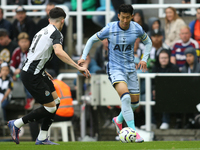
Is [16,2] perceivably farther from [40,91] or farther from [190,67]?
[40,91]

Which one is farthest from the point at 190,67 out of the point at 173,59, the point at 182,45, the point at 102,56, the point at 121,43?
the point at 121,43

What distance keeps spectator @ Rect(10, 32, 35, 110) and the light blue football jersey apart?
4.05 m

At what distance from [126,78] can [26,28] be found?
16.3 feet

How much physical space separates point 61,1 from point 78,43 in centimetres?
178

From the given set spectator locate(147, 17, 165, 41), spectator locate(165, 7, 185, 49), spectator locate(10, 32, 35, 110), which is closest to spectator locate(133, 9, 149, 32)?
spectator locate(147, 17, 165, 41)

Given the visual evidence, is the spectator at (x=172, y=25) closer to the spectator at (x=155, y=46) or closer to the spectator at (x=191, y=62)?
the spectator at (x=155, y=46)

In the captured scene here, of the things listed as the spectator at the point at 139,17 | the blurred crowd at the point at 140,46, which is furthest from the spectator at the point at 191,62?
the spectator at the point at 139,17

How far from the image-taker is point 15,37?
1239 centimetres

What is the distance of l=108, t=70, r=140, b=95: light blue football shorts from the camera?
25.8 ft

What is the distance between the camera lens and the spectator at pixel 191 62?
1055 centimetres

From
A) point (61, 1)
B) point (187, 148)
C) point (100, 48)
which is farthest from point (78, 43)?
point (187, 148)

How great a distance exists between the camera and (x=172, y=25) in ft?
36.8

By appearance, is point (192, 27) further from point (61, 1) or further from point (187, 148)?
point (187, 148)

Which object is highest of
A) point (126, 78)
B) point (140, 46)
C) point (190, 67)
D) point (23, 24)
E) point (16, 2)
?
point (16, 2)
